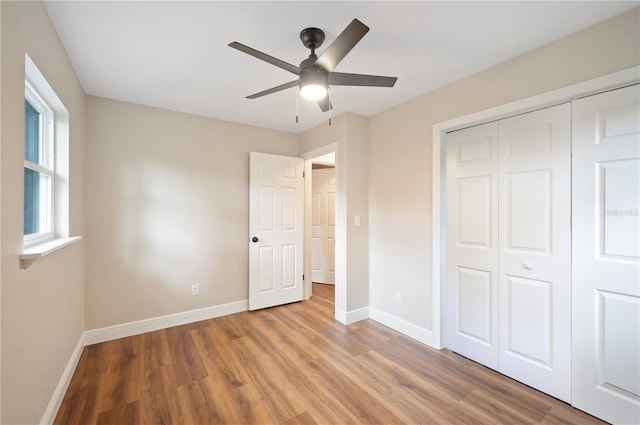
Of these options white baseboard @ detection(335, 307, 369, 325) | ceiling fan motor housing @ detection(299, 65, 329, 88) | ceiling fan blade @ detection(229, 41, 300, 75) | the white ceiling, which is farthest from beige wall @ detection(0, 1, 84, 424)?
white baseboard @ detection(335, 307, 369, 325)

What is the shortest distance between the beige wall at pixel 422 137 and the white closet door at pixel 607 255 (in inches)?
10.5

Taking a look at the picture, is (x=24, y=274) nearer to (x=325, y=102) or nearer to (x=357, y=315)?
(x=325, y=102)

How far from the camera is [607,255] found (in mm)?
1637

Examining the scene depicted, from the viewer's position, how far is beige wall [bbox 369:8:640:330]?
165 cm

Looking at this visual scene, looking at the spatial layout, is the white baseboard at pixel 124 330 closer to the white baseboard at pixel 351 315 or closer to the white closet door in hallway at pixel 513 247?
the white baseboard at pixel 351 315

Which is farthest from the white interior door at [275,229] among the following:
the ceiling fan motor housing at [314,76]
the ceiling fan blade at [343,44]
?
the ceiling fan blade at [343,44]

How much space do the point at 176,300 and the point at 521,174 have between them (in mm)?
3557

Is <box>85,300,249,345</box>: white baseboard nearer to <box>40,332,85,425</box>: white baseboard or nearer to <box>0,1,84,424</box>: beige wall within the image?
<box>40,332,85,425</box>: white baseboard

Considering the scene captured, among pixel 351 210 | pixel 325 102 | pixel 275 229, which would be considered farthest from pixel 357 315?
pixel 325 102

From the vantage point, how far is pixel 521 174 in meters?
2.02

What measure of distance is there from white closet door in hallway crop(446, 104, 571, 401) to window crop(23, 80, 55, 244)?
9.98 ft

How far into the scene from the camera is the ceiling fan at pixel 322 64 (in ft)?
4.41

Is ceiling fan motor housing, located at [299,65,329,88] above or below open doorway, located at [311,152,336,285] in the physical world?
above

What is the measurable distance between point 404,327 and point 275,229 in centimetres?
195
